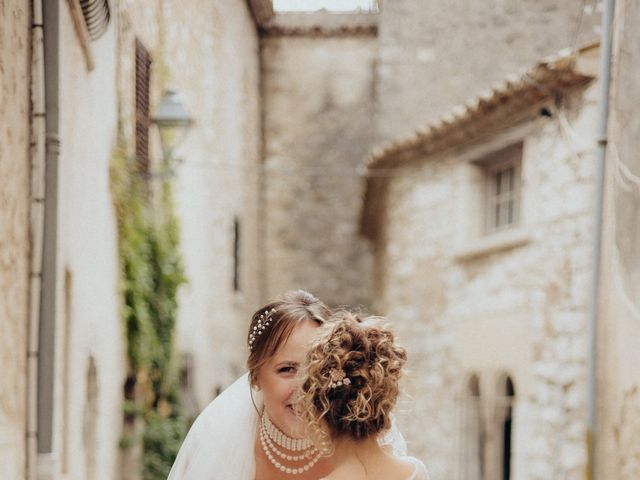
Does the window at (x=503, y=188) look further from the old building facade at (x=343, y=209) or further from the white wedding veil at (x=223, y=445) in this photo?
the white wedding veil at (x=223, y=445)

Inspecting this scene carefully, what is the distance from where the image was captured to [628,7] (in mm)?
5637

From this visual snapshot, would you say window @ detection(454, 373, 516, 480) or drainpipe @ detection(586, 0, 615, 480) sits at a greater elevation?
drainpipe @ detection(586, 0, 615, 480)

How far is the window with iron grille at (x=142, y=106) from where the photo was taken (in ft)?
31.0

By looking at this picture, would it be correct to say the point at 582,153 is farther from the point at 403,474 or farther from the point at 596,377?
the point at 403,474

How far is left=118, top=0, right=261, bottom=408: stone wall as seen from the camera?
10336 millimetres

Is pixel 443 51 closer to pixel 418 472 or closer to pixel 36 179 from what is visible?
pixel 36 179

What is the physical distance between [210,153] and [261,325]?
9632 millimetres

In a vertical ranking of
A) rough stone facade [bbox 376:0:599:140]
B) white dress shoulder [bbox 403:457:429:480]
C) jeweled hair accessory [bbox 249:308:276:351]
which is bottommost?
white dress shoulder [bbox 403:457:429:480]

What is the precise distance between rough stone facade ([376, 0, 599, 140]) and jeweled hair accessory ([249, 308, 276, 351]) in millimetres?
11072

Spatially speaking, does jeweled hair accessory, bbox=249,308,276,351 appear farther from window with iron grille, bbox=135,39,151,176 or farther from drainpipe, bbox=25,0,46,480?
window with iron grille, bbox=135,39,151,176

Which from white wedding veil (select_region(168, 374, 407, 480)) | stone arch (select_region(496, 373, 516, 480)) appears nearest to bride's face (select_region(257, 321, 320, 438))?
white wedding veil (select_region(168, 374, 407, 480))

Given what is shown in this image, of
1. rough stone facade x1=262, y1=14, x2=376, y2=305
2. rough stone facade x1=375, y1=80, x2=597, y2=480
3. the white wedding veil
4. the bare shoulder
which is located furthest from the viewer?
rough stone facade x1=262, y1=14, x2=376, y2=305

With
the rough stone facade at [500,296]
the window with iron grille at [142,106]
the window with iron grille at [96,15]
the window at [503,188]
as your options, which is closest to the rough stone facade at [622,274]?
the rough stone facade at [500,296]

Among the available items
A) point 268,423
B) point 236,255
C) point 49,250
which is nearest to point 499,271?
point 49,250
